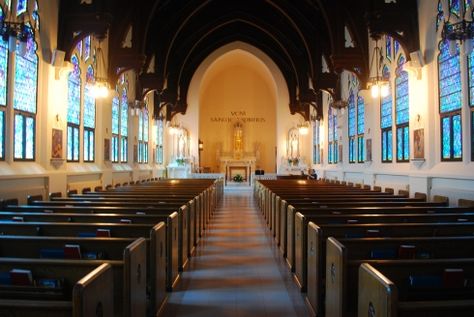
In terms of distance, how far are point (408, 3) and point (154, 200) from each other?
8498 mm

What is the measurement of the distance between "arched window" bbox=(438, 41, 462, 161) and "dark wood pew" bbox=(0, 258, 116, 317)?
8.53 m

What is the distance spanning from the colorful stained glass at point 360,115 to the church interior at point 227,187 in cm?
13

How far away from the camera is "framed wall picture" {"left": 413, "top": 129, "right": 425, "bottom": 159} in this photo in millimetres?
10594

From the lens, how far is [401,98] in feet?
40.9

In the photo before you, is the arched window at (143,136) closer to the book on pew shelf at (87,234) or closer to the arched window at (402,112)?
the arched window at (402,112)

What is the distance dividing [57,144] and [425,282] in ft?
34.0

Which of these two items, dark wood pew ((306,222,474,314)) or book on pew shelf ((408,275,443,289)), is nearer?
book on pew shelf ((408,275,443,289))

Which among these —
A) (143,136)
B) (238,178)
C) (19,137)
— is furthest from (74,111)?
(238,178)

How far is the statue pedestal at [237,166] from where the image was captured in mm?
31078

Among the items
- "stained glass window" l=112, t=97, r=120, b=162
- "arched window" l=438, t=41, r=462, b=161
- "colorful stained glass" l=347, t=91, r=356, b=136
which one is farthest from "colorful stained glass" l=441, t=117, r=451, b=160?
"stained glass window" l=112, t=97, r=120, b=162

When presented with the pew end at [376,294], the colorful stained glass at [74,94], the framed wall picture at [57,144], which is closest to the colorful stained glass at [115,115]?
the colorful stained glass at [74,94]

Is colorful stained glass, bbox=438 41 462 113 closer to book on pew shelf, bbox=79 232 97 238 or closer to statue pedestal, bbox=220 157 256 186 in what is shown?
book on pew shelf, bbox=79 232 97 238

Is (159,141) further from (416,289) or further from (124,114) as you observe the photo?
(416,289)

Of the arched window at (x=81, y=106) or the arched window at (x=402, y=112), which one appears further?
the arched window at (x=81, y=106)
